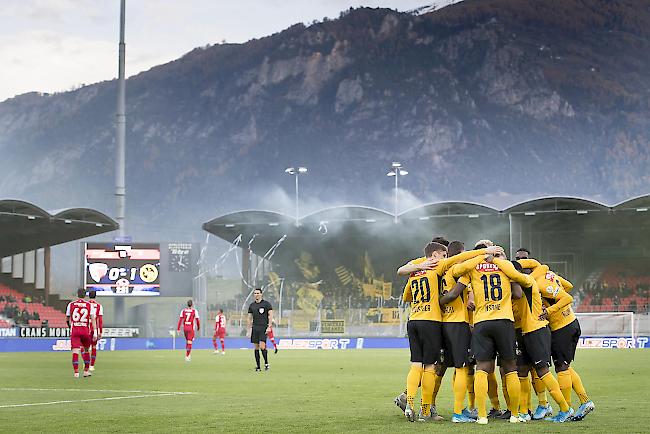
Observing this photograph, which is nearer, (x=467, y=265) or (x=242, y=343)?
(x=467, y=265)

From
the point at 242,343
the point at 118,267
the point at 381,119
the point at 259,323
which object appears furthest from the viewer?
the point at 381,119

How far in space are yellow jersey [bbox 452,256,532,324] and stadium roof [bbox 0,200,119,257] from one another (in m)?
43.8

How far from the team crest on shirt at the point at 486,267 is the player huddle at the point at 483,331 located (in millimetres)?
11

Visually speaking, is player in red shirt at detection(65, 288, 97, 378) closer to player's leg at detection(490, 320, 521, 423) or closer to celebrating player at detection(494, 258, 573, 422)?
celebrating player at detection(494, 258, 573, 422)

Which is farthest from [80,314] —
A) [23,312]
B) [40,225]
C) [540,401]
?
[40,225]

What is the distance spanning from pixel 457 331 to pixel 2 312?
4711 centimetres

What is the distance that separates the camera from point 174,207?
167250mm

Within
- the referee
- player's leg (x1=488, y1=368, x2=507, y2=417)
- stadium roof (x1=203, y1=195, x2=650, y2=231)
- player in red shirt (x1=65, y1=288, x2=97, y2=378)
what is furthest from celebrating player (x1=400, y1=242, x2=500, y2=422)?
stadium roof (x1=203, y1=195, x2=650, y2=231)

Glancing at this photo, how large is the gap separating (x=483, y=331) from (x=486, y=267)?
0.74 m

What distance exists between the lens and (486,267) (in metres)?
12.2

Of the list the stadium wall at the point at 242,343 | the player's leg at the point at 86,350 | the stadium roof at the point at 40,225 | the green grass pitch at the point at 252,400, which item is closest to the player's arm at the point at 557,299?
the green grass pitch at the point at 252,400

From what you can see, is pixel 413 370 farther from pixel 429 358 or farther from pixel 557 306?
pixel 557 306

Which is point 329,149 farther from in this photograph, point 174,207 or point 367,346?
point 367,346

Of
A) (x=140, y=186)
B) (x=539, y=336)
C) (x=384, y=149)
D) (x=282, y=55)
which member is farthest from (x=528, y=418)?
(x=282, y=55)
